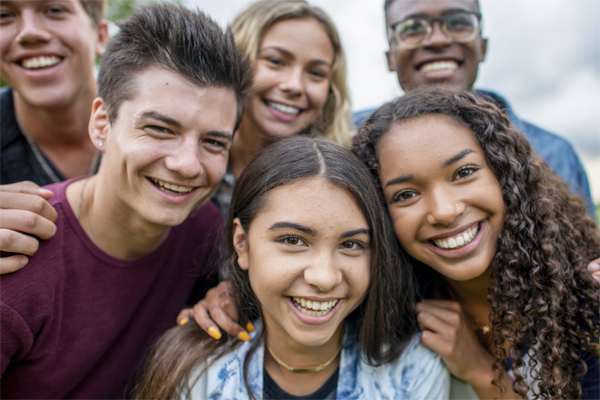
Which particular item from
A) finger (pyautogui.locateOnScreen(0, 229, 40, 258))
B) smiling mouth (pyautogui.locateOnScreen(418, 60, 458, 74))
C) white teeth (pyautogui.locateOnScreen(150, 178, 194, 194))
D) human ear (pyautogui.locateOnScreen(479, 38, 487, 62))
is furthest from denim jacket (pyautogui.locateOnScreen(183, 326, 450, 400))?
human ear (pyautogui.locateOnScreen(479, 38, 487, 62))

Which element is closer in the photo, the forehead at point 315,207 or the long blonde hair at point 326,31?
the forehead at point 315,207

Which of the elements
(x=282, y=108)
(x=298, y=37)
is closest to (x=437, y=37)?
(x=298, y=37)

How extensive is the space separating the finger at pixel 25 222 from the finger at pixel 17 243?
0.13 feet

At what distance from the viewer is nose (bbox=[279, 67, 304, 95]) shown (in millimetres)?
3279

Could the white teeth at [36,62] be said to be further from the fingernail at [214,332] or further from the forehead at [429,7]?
the forehead at [429,7]

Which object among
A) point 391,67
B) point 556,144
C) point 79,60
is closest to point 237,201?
point 79,60

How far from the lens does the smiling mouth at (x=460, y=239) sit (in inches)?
88.0

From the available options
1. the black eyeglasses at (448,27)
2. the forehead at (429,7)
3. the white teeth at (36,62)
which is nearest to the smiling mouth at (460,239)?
the black eyeglasses at (448,27)

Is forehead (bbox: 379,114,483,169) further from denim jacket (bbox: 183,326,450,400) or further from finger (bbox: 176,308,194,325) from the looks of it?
finger (bbox: 176,308,194,325)

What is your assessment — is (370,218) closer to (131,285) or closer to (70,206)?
(131,285)

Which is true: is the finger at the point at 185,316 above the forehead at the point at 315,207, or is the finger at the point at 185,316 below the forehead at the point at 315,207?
below

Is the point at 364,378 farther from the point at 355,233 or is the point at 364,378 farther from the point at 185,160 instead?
the point at 185,160

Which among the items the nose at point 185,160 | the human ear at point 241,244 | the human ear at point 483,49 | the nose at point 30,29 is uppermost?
the nose at point 30,29

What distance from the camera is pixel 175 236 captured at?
2920 mm
